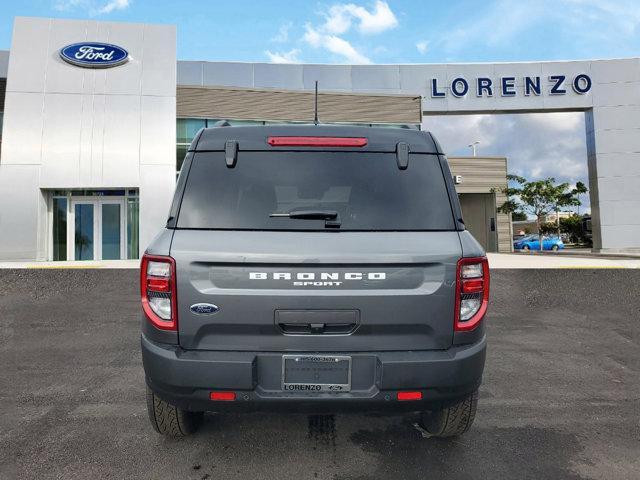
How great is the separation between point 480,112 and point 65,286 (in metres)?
24.8

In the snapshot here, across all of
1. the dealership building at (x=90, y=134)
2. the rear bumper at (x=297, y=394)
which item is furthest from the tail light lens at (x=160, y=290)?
the dealership building at (x=90, y=134)

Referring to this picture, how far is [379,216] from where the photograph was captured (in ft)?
8.01

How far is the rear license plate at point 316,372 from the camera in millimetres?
2281

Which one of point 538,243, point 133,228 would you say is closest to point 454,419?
point 133,228

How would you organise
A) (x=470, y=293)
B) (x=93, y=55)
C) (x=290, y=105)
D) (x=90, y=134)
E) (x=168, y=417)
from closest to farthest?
(x=470, y=293) < (x=168, y=417) < (x=90, y=134) < (x=93, y=55) < (x=290, y=105)

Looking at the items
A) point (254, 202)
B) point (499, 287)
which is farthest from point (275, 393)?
point (499, 287)

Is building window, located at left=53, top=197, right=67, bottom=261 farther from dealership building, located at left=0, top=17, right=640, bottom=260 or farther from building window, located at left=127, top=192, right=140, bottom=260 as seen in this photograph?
building window, located at left=127, top=192, right=140, bottom=260

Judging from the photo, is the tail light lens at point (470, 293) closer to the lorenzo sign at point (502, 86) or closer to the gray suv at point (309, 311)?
the gray suv at point (309, 311)

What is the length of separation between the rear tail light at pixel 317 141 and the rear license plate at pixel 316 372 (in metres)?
Answer: 1.24

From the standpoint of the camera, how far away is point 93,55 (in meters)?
17.5

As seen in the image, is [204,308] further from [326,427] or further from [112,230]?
[112,230]

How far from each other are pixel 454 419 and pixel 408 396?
777mm

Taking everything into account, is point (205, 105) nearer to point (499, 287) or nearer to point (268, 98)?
point (268, 98)

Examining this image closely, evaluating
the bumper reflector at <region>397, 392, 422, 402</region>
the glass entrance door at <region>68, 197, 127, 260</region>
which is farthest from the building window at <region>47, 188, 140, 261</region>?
the bumper reflector at <region>397, 392, 422, 402</region>
